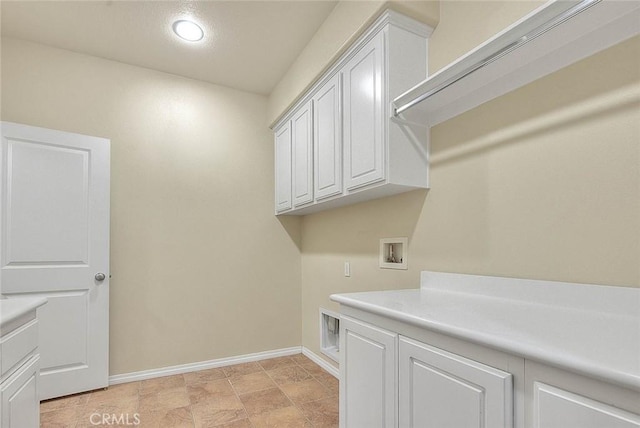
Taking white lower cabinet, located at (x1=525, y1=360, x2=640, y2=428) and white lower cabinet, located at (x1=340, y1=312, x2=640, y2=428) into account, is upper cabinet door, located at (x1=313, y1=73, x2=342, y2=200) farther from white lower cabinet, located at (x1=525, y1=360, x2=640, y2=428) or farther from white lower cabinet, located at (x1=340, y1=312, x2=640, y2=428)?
white lower cabinet, located at (x1=525, y1=360, x2=640, y2=428)

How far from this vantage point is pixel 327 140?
2.36 meters

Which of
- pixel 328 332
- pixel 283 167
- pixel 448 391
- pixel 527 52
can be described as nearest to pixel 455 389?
pixel 448 391

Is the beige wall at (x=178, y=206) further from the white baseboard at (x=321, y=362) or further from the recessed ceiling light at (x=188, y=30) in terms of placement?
the recessed ceiling light at (x=188, y=30)

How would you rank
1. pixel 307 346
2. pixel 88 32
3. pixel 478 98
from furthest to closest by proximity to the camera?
pixel 307 346 < pixel 88 32 < pixel 478 98

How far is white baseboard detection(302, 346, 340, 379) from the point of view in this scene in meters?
2.76

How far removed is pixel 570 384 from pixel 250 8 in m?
2.51

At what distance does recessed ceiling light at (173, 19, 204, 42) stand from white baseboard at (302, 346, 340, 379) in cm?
286

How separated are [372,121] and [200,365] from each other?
2558 millimetres

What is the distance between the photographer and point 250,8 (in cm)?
219

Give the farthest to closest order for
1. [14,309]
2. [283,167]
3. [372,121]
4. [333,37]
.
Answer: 1. [283,167]
2. [333,37]
3. [372,121]
4. [14,309]

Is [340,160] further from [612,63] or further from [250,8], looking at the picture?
[612,63]

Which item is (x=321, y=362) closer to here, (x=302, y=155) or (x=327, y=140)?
(x=302, y=155)

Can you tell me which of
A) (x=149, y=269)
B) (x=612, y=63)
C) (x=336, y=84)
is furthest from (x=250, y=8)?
(x=149, y=269)

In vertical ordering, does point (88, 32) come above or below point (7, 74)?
above
